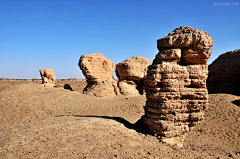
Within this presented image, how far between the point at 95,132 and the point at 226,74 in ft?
45.1

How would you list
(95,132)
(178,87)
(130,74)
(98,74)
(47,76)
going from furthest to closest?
(47,76)
(130,74)
(98,74)
(178,87)
(95,132)

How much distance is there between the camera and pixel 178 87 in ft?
22.1

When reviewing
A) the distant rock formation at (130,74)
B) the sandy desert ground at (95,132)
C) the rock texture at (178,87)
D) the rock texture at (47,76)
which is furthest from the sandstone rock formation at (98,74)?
the rock texture at (178,87)

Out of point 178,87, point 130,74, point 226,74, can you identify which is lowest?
point 178,87

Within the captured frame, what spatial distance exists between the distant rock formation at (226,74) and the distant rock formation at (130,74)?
641 centimetres

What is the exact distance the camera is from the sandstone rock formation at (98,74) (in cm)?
1627

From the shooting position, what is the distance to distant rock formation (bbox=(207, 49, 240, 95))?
15.0 metres

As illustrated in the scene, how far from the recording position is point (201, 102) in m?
6.87

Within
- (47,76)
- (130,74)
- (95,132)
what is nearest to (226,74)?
(130,74)

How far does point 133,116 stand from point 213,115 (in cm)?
520

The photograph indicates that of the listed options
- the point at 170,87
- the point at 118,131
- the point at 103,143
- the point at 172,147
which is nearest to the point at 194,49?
the point at 170,87

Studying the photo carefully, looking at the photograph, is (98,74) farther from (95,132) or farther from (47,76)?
(95,132)

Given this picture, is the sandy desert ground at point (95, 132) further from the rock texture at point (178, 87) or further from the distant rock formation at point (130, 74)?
the distant rock formation at point (130, 74)

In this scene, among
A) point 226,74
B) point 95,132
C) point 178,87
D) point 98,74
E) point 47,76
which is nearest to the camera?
point 95,132
